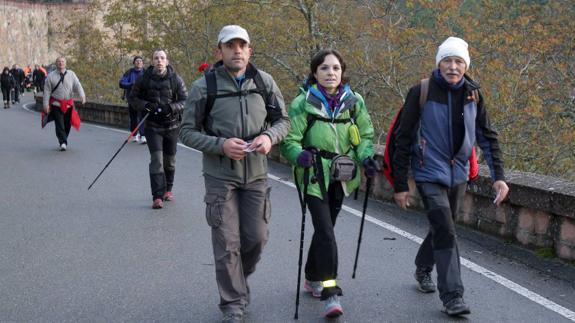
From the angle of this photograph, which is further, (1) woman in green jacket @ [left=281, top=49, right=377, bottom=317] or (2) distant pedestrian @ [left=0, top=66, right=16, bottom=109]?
(2) distant pedestrian @ [left=0, top=66, right=16, bottom=109]

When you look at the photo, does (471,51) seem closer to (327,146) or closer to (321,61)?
(321,61)

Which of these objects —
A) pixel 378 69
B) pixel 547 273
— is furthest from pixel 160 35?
pixel 547 273

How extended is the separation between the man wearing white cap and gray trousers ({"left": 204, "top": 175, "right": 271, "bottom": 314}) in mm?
956

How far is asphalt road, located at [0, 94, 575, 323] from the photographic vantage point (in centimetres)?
528

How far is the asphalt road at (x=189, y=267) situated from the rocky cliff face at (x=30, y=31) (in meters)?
64.1

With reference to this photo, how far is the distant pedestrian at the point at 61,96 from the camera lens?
50.2ft

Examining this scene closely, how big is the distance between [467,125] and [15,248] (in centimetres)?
437

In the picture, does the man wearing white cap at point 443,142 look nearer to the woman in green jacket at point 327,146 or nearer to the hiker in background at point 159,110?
the woman in green jacket at point 327,146

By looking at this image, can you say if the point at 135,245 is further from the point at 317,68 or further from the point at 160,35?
the point at 160,35

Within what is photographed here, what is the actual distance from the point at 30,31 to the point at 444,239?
78.4m

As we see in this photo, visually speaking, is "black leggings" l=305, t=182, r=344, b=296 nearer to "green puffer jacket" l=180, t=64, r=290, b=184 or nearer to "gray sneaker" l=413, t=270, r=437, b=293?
"green puffer jacket" l=180, t=64, r=290, b=184

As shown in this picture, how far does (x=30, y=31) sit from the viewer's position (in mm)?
77688

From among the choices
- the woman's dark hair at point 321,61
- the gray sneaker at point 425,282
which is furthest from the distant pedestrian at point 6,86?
the gray sneaker at point 425,282

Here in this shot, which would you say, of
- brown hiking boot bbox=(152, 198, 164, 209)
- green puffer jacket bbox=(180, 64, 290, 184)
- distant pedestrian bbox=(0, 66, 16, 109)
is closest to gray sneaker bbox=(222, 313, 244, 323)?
green puffer jacket bbox=(180, 64, 290, 184)
